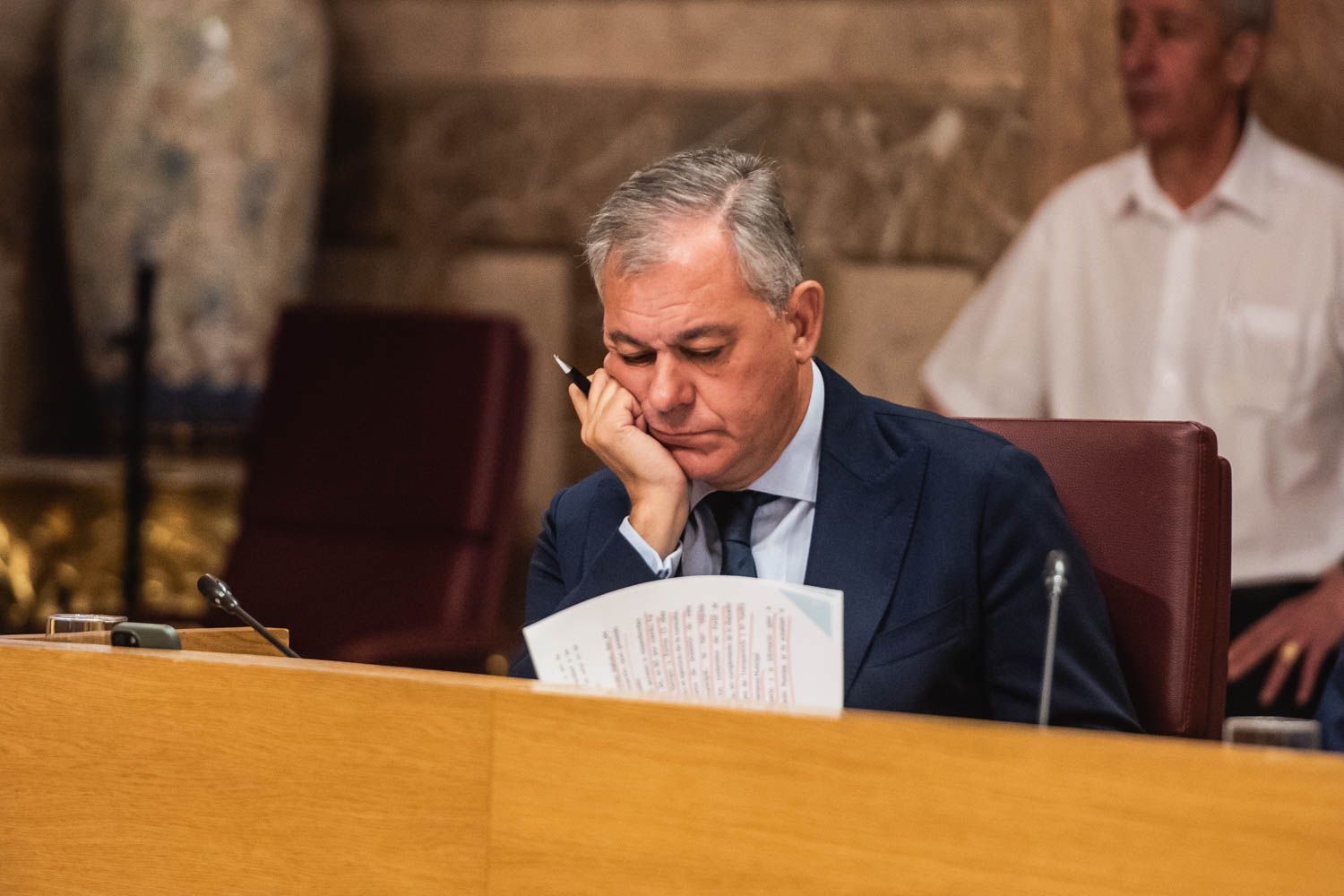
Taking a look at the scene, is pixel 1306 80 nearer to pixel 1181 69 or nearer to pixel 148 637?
pixel 1181 69

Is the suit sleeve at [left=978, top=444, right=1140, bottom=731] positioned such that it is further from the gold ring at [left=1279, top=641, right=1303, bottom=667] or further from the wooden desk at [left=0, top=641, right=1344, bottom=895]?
the gold ring at [left=1279, top=641, right=1303, bottom=667]

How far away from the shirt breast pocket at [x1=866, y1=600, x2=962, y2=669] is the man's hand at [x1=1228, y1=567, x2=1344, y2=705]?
4.79 feet

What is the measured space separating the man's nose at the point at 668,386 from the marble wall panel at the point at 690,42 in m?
2.16

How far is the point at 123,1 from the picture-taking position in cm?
338

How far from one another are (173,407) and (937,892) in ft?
9.31

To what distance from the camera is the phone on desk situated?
48.5 inches

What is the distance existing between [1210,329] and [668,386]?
6.19 feet

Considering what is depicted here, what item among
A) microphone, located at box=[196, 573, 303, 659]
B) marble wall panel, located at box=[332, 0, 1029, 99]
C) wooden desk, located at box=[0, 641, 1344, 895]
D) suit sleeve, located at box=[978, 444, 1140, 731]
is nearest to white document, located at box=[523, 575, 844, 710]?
wooden desk, located at box=[0, 641, 1344, 895]

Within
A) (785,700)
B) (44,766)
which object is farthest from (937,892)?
(44,766)

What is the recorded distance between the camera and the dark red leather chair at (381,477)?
2980 mm

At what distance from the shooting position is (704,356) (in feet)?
4.98

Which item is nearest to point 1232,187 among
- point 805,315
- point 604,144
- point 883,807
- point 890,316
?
point 890,316

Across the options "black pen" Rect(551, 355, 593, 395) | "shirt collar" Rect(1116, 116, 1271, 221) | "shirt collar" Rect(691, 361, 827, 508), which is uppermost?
"shirt collar" Rect(1116, 116, 1271, 221)

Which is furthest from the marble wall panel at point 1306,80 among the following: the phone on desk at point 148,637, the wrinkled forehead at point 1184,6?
the phone on desk at point 148,637
